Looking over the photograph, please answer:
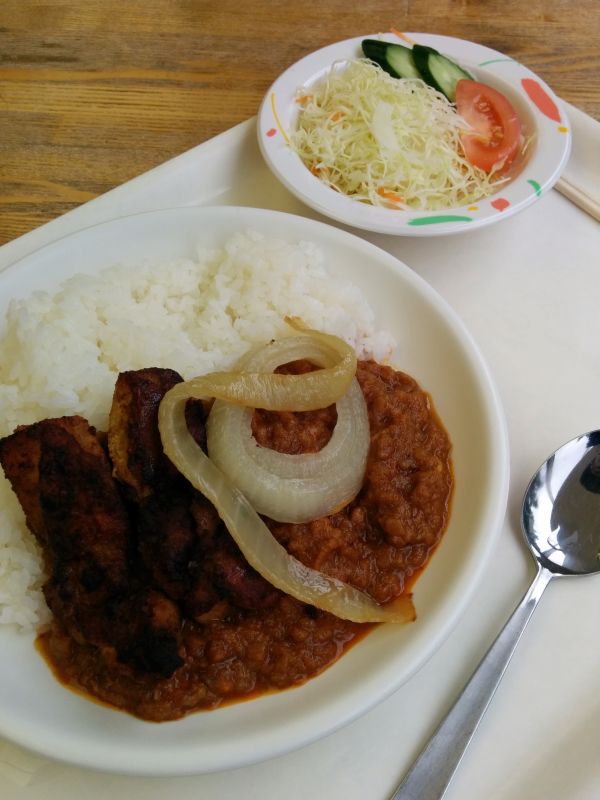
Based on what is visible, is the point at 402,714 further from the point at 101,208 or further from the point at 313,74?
the point at 313,74

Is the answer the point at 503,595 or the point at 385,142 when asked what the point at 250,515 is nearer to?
the point at 503,595

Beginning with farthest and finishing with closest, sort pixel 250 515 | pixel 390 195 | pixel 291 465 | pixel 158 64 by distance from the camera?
pixel 158 64
pixel 390 195
pixel 291 465
pixel 250 515

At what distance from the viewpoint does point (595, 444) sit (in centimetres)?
261

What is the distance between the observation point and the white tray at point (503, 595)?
6.45ft

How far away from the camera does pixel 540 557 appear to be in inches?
94.6

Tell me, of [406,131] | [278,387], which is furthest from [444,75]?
[278,387]

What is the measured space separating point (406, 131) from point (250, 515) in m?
2.54

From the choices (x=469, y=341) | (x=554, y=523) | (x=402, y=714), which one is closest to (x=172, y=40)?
(x=469, y=341)

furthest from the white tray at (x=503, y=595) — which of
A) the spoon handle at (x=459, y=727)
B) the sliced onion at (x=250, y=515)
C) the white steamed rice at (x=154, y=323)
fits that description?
the white steamed rice at (x=154, y=323)

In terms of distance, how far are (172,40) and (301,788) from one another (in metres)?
4.67

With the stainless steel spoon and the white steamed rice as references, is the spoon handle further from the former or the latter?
the white steamed rice

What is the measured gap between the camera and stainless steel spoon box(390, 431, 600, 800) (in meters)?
1.94

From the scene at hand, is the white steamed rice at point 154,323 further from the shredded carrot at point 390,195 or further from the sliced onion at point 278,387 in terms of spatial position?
the shredded carrot at point 390,195

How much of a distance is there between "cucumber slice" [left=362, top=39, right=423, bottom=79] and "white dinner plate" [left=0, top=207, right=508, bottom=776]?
1.47m
